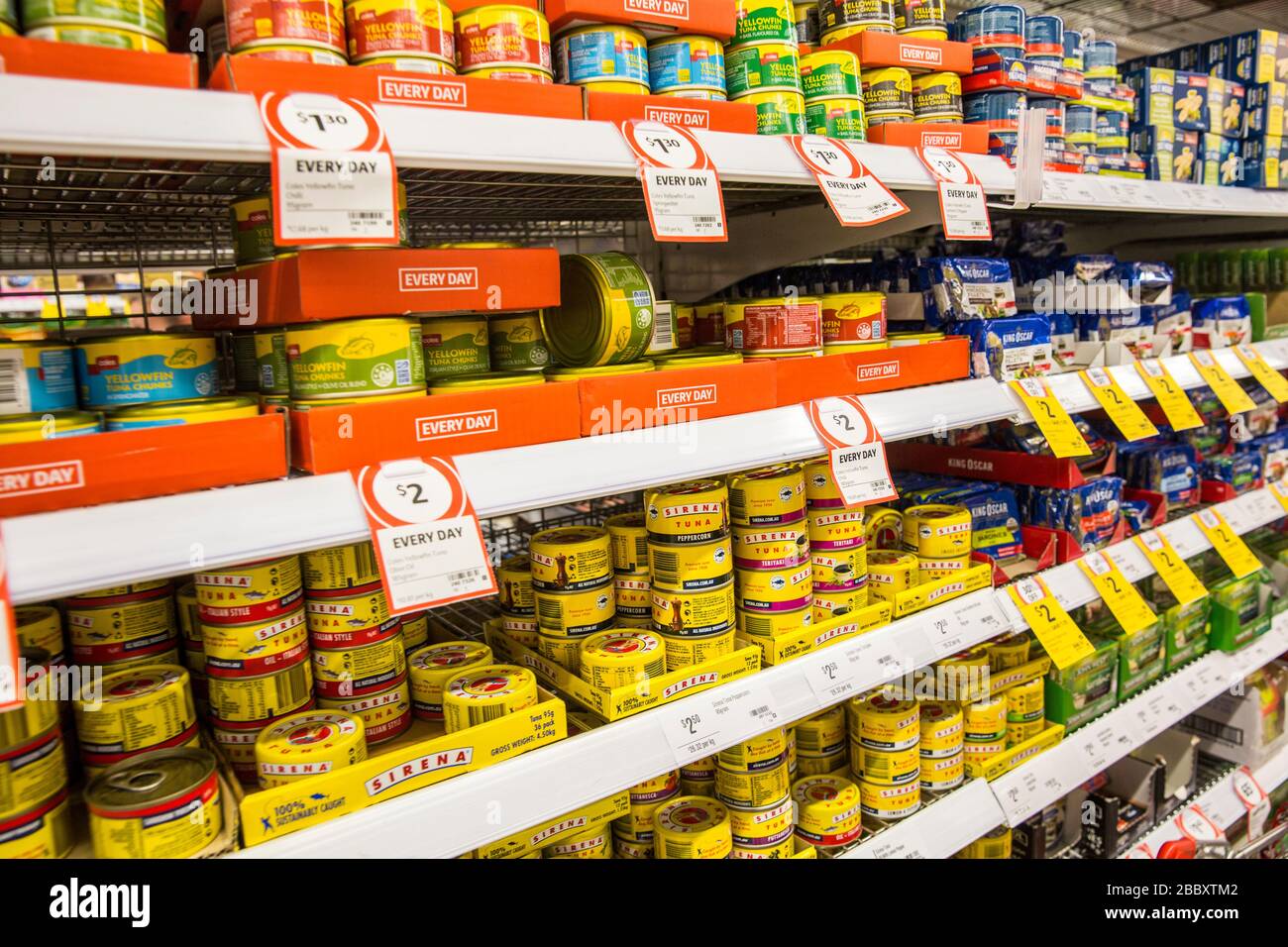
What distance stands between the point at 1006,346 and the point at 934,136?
40cm

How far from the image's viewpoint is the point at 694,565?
120cm

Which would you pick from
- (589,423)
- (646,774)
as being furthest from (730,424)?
(646,774)

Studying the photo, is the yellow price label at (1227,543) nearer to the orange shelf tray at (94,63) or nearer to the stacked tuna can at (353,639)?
the stacked tuna can at (353,639)

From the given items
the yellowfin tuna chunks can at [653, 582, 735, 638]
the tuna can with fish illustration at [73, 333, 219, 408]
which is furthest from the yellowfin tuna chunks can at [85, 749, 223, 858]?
the yellowfin tuna chunks can at [653, 582, 735, 638]

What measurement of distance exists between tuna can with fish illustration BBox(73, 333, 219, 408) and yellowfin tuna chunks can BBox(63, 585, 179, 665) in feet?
0.91

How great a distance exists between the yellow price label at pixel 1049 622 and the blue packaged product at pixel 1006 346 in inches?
15.7

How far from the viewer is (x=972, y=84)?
160cm

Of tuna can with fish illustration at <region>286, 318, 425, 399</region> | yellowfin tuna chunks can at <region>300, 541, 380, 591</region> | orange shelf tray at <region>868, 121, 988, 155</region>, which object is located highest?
orange shelf tray at <region>868, 121, 988, 155</region>

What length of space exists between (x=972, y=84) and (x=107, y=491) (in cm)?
157

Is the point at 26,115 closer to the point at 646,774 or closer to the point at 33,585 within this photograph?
the point at 33,585

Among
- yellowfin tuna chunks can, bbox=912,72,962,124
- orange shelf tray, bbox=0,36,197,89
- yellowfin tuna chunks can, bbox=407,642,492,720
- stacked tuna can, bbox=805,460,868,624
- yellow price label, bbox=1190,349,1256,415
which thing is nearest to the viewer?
orange shelf tray, bbox=0,36,197,89

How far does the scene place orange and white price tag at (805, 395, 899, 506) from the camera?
4.05ft

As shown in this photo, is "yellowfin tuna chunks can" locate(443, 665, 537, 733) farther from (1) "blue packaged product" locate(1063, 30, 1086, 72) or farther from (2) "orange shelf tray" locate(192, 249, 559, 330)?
(1) "blue packaged product" locate(1063, 30, 1086, 72)

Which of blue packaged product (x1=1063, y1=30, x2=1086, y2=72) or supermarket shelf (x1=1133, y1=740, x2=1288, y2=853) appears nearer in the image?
blue packaged product (x1=1063, y1=30, x2=1086, y2=72)
